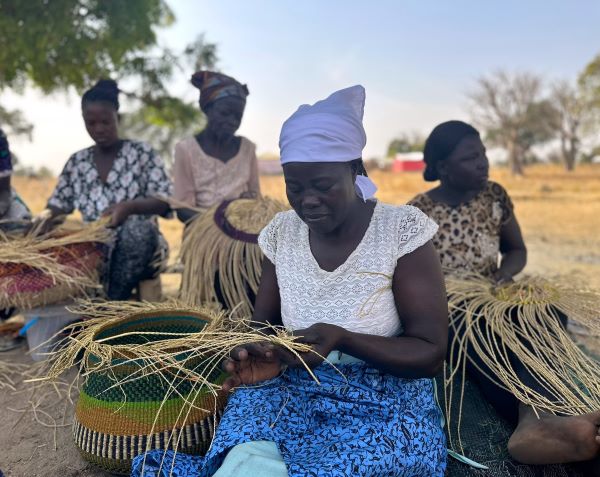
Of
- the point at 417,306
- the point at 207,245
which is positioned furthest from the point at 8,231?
the point at 417,306

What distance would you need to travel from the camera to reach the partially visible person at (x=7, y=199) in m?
3.31

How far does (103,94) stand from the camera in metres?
3.17

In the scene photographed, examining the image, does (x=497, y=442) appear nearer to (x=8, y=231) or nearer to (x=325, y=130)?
(x=325, y=130)

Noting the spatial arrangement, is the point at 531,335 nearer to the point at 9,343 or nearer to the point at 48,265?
the point at 48,265

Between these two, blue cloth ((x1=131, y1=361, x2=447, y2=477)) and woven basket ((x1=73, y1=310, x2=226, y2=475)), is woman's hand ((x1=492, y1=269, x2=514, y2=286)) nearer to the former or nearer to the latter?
blue cloth ((x1=131, y1=361, x2=447, y2=477))

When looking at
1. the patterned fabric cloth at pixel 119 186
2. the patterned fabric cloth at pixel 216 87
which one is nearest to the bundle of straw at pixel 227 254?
the patterned fabric cloth at pixel 119 186

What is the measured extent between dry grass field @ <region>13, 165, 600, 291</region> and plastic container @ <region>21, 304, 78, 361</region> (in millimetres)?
1390

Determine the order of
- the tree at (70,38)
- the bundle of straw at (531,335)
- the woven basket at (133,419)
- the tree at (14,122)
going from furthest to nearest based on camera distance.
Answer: the tree at (14,122) → the tree at (70,38) → the bundle of straw at (531,335) → the woven basket at (133,419)

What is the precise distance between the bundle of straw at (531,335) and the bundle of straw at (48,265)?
1.94m

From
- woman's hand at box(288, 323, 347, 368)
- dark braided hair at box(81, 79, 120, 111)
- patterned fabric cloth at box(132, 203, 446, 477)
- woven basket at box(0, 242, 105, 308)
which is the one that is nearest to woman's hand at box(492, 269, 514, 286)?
patterned fabric cloth at box(132, 203, 446, 477)

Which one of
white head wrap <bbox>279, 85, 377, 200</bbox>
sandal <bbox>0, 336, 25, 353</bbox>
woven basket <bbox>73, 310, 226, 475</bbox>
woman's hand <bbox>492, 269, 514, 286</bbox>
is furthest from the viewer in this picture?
sandal <bbox>0, 336, 25, 353</bbox>

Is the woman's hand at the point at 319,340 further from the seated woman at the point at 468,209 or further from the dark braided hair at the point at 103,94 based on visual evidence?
the dark braided hair at the point at 103,94

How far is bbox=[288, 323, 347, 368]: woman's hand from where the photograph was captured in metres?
1.44

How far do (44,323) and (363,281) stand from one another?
207cm
